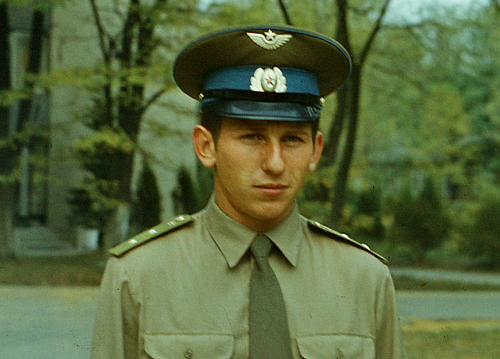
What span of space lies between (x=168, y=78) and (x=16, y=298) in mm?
3098

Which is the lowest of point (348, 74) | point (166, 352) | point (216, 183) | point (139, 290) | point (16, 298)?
point (16, 298)

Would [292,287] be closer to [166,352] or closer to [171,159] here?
[166,352]

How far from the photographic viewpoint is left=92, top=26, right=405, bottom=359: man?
1634mm

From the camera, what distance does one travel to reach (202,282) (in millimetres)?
1694

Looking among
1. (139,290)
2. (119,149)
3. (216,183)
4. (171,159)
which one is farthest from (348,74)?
(171,159)

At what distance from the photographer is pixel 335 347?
1.67 metres

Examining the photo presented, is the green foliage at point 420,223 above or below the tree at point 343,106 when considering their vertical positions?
below

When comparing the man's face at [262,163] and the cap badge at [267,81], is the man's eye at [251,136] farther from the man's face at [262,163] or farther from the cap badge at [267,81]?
the cap badge at [267,81]

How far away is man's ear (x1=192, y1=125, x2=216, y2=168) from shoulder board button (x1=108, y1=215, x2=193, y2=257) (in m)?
0.21

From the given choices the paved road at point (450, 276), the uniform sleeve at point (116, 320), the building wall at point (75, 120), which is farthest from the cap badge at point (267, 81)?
the paved road at point (450, 276)

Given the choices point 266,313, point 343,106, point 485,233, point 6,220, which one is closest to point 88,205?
point 6,220

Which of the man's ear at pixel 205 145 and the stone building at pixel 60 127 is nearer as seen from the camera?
the man's ear at pixel 205 145

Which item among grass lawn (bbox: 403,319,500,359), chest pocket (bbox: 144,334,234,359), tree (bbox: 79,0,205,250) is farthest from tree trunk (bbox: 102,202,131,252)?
chest pocket (bbox: 144,334,234,359)

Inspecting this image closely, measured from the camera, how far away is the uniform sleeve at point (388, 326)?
1.78 metres
